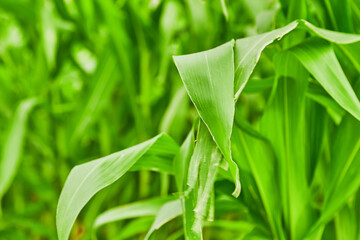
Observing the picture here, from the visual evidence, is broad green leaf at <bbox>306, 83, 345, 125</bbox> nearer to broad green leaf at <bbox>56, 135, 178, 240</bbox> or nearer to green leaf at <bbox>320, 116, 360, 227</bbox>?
green leaf at <bbox>320, 116, 360, 227</bbox>

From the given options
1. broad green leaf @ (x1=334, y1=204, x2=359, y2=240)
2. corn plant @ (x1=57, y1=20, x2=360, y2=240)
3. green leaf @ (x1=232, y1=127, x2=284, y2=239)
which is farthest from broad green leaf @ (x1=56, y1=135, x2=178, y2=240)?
broad green leaf @ (x1=334, y1=204, x2=359, y2=240)

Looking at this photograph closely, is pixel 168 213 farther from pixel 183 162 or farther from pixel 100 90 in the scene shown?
pixel 100 90

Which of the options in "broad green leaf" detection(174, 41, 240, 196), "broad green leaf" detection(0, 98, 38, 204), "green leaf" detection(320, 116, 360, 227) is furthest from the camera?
"broad green leaf" detection(0, 98, 38, 204)

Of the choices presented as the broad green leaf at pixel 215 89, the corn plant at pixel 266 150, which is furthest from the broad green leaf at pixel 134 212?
the broad green leaf at pixel 215 89

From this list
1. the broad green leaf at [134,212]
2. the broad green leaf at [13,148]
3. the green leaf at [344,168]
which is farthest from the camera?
the broad green leaf at [13,148]

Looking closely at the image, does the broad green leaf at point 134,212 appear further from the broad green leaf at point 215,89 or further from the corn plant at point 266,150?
the broad green leaf at point 215,89

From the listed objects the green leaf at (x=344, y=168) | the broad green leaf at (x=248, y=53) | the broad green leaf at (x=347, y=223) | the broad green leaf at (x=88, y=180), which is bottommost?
the broad green leaf at (x=347, y=223)

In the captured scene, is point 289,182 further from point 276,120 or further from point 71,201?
point 71,201

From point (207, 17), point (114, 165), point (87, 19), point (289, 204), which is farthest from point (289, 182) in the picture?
point (87, 19)
